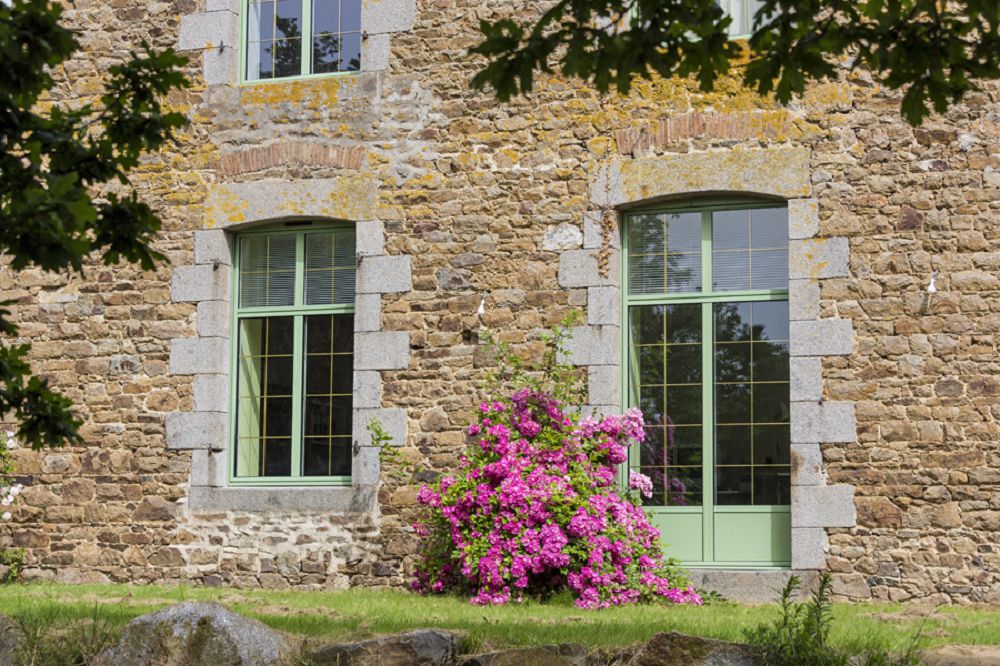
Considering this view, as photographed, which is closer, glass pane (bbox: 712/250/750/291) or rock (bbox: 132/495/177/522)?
glass pane (bbox: 712/250/750/291)

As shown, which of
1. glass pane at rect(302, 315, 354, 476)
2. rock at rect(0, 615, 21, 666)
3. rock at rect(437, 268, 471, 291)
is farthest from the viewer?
glass pane at rect(302, 315, 354, 476)

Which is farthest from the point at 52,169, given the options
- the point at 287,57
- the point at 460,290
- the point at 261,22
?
the point at 261,22

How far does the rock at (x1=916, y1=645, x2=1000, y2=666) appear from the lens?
557 centimetres

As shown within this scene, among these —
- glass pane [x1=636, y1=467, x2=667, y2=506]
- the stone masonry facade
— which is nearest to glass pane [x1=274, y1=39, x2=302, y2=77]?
the stone masonry facade

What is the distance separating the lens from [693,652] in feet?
18.2

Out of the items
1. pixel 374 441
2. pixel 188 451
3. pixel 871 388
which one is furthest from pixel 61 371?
pixel 871 388

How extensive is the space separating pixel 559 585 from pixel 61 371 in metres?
4.20

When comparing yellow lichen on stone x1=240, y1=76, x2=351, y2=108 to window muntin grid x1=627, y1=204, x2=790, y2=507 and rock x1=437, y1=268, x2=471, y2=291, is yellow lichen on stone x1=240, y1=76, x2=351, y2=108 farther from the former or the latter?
window muntin grid x1=627, y1=204, x2=790, y2=507

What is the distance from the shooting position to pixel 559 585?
8.62 meters

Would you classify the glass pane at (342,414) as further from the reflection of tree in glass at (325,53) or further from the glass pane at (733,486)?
the glass pane at (733,486)

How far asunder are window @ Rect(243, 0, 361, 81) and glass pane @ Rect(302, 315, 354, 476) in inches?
73.9

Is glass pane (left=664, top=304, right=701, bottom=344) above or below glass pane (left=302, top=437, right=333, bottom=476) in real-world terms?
above

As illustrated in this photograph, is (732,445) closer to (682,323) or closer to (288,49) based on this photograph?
(682,323)

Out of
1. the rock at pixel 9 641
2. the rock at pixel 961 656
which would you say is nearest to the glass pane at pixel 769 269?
the rock at pixel 961 656
